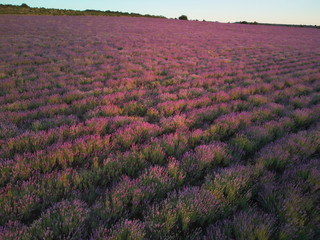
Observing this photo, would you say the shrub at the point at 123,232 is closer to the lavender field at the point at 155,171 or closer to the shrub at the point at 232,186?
the lavender field at the point at 155,171

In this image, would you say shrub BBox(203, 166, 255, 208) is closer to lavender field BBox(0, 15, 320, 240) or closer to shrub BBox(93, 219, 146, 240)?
lavender field BBox(0, 15, 320, 240)

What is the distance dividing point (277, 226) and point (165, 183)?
1.29 m

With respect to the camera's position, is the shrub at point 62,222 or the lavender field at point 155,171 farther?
the lavender field at point 155,171

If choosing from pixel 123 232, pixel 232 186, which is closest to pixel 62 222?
pixel 123 232

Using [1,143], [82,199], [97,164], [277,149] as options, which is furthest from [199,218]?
[1,143]

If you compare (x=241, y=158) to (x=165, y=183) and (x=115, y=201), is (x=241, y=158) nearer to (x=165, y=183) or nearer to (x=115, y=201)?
(x=165, y=183)

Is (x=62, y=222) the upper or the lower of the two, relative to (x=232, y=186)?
lower

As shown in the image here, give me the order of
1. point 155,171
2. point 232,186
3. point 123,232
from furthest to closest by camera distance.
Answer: point 155,171 → point 232,186 → point 123,232

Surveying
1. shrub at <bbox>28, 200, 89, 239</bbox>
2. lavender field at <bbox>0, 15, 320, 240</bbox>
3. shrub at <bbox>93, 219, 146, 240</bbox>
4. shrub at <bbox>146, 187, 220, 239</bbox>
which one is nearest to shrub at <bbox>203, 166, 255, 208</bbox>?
lavender field at <bbox>0, 15, 320, 240</bbox>

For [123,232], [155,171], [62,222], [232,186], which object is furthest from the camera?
[155,171]

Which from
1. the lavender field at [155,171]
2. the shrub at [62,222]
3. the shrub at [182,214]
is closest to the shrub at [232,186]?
the lavender field at [155,171]

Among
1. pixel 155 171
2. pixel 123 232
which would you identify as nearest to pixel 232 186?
pixel 155 171

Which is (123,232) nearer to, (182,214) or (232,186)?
(182,214)

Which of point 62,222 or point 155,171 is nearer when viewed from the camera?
point 62,222
